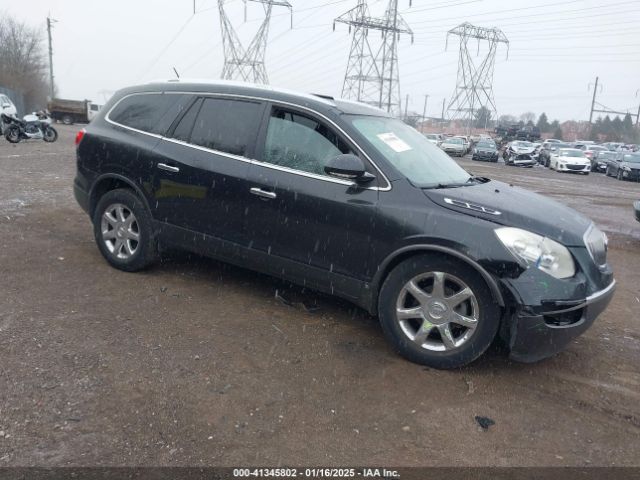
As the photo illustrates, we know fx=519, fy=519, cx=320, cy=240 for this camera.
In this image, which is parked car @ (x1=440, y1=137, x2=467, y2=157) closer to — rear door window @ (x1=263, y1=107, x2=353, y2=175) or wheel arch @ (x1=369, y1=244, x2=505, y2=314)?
rear door window @ (x1=263, y1=107, x2=353, y2=175)

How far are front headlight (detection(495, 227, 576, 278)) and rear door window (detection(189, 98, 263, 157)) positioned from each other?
2.14m

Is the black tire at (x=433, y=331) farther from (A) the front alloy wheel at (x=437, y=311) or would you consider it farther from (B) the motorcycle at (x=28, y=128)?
(B) the motorcycle at (x=28, y=128)

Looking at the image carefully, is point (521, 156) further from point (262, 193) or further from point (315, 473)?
point (315, 473)

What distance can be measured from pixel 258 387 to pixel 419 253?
→ 1.36 m

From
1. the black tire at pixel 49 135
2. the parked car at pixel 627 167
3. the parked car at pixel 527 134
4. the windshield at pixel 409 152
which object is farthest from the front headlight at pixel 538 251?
the parked car at pixel 527 134

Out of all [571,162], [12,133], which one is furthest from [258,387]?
[571,162]

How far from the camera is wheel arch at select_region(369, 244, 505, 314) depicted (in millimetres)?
3229

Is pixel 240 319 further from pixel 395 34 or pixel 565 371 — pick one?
pixel 395 34

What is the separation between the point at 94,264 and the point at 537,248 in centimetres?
416

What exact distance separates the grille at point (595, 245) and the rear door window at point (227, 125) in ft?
8.54

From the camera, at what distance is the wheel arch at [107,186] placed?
189 inches

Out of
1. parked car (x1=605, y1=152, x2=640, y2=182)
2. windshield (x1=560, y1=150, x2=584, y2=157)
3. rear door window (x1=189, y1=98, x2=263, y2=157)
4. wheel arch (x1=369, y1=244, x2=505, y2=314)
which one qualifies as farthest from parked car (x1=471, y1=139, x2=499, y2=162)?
wheel arch (x1=369, y1=244, x2=505, y2=314)

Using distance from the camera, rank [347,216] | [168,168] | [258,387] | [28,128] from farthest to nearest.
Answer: [28,128] < [168,168] < [347,216] < [258,387]

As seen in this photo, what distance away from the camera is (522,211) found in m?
3.52
